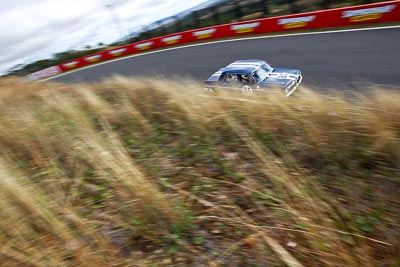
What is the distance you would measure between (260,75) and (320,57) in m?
5.24

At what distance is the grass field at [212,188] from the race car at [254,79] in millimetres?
2759

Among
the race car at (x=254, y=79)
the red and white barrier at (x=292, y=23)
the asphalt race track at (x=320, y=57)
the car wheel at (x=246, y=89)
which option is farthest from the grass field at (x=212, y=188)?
the red and white barrier at (x=292, y=23)

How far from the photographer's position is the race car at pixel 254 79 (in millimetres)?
7643

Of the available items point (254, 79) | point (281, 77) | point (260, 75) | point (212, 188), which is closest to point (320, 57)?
point (281, 77)

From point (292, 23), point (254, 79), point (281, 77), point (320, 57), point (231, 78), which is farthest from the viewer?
point (292, 23)

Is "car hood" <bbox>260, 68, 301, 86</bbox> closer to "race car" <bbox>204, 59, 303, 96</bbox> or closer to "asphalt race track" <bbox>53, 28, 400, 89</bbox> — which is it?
"race car" <bbox>204, 59, 303, 96</bbox>

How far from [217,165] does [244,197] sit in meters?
0.74

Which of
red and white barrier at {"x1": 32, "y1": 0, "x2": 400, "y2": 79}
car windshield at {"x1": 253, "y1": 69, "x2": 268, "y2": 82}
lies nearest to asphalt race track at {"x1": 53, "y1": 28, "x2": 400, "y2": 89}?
red and white barrier at {"x1": 32, "y1": 0, "x2": 400, "y2": 79}

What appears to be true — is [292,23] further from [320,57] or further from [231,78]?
[231,78]

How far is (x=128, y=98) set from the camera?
6.38 metres

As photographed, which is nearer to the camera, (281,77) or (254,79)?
(254,79)

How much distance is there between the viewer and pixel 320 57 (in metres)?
11.7

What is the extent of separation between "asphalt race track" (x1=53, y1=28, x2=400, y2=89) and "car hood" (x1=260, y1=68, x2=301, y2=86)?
167 cm

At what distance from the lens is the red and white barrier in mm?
13250
